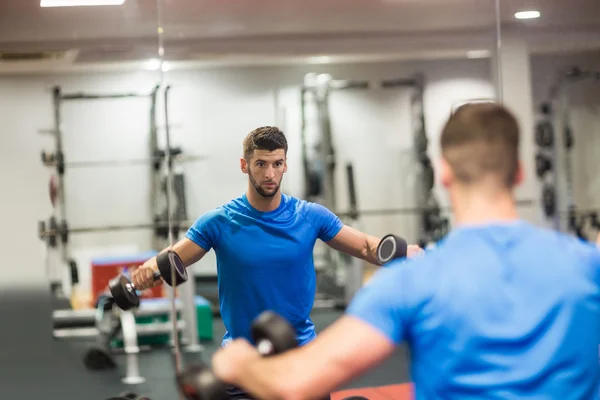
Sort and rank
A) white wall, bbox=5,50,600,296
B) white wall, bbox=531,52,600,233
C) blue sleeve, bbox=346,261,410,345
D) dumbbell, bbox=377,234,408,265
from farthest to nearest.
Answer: white wall, bbox=5,50,600,296
white wall, bbox=531,52,600,233
dumbbell, bbox=377,234,408,265
blue sleeve, bbox=346,261,410,345

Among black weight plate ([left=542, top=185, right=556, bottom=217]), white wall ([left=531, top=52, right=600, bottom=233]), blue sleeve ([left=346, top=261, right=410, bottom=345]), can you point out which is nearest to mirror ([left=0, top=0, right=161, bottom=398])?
white wall ([left=531, top=52, right=600, bottom=233])

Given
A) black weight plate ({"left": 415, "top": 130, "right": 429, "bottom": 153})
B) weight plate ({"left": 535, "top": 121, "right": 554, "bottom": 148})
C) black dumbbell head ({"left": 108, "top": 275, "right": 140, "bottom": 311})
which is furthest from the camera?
black weight plate ({"left": 415, "top": 130, "right": 429, "bottom": 153})

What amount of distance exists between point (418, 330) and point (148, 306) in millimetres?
5054

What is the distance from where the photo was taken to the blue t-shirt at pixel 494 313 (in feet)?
4.29

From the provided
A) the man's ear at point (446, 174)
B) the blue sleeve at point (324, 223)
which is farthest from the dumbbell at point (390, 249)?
the man's ear at point (446, 174)

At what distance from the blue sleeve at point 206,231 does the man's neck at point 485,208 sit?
181 cm

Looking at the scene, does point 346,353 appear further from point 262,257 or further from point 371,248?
point 371,248

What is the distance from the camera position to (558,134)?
507 cm

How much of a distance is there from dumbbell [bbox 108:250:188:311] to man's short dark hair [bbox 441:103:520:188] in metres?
1.79

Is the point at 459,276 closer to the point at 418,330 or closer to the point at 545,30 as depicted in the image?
the point at 418,330

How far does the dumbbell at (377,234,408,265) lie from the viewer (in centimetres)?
293

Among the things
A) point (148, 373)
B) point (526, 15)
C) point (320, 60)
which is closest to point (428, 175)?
point (320, 60)

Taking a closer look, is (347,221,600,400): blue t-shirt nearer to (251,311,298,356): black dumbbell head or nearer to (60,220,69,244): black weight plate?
(251,311,298,356): black dumbbell head

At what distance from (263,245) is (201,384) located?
53.3 inches
